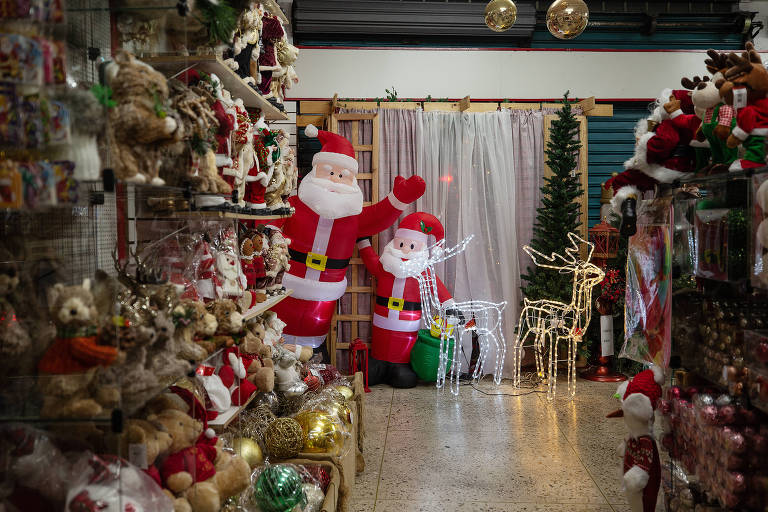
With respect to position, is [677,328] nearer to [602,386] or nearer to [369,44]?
[602,386]

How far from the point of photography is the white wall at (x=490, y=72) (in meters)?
6.47

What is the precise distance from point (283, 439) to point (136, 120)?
1717mm

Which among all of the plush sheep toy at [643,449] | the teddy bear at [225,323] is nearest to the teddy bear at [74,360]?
the teddy bear at [225,323]

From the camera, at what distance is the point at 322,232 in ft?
16.5

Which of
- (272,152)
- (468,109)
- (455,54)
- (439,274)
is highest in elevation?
(455,54)

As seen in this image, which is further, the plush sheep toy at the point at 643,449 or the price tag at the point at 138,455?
the plush sheep toy at the point at 643,449

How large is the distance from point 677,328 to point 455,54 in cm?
457

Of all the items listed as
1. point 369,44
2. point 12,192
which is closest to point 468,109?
point 369,44

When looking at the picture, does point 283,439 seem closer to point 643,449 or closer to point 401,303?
point 643,449

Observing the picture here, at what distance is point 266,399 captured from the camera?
3.13 meters

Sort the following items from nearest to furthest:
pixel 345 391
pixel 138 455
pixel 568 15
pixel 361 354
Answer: pixel 138 455
pixel 345 391
pixel 568 15
pixel 361 354

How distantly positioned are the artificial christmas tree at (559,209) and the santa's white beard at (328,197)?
67.2 inches

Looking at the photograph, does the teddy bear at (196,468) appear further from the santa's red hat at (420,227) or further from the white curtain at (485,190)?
the white curtain at (485,190)

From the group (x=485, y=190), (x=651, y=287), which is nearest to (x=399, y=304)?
(x=485, y=190)
